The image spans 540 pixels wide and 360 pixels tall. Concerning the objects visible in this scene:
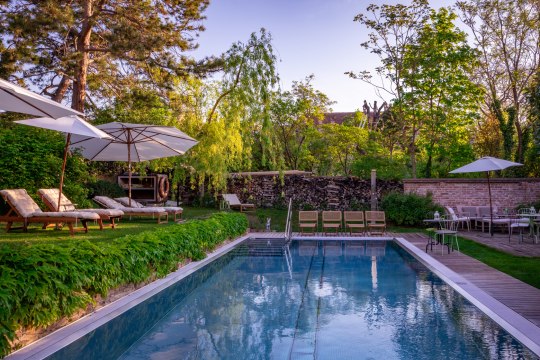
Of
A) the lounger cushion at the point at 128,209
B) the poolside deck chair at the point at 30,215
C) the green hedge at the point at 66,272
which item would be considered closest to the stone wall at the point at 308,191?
the lounger cushion at the point at 128,209

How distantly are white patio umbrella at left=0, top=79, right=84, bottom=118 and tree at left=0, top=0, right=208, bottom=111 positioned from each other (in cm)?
877

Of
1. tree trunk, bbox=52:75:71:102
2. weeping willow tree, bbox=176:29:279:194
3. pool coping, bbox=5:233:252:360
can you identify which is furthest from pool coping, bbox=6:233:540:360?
tree trunk, bbox=52:75:71:102

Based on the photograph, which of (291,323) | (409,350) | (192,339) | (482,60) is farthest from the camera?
(482,60)

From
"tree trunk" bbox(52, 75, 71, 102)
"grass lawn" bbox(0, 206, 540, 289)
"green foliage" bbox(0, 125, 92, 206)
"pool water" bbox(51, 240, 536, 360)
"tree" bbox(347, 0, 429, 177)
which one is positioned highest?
"tree" bbox(347, 0, 429, 177)

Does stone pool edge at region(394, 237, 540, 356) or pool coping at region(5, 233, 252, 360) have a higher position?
pool coping at region(5, 233, 252, 360)

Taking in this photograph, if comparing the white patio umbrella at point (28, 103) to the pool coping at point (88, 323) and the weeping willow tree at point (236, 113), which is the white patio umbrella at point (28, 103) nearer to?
the pool coping at point (88, 323)

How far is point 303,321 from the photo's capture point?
228 inches

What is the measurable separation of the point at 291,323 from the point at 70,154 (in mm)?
10315

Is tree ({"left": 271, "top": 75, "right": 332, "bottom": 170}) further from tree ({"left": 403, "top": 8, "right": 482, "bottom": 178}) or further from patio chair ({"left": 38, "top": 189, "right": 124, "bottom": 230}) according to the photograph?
patio chair ({"left": 38, "top": 189, "right": 124, "bottom": 230})

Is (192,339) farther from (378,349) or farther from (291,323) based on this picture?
(378,349)

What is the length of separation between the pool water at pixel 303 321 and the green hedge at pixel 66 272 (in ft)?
1.31

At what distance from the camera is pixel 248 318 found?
5.93 metres

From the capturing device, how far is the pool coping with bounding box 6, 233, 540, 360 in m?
4.27

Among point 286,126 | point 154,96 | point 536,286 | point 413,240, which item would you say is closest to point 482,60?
point 286,126
